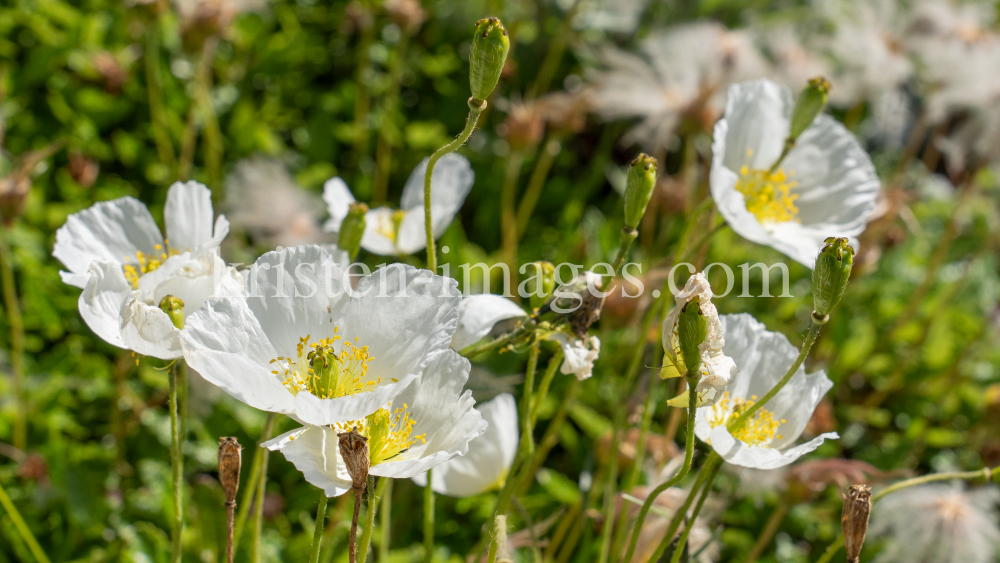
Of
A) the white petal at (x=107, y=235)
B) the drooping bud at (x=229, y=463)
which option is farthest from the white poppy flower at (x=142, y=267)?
the drooping bud at (x=229, y=463)

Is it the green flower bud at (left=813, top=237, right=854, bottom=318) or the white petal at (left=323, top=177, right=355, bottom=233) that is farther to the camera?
the white petal at (left=323, top=177, right=355, bottom=233)

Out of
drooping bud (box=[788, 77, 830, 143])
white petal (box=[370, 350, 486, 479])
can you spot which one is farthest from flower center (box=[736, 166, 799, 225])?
white petal (box=[370, 350, 486, 479])

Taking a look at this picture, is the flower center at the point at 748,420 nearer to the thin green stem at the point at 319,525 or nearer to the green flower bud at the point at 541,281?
the green flower bud at the point at 541,281

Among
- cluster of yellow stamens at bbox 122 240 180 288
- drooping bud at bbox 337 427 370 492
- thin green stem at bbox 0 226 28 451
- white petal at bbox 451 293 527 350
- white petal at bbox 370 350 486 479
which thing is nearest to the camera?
drooping bud at bbox 337 427 370 492

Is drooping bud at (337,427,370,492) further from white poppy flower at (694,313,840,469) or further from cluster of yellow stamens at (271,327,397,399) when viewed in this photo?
white poppy flower at (694,313,840,469)

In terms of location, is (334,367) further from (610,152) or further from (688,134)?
(610,152)

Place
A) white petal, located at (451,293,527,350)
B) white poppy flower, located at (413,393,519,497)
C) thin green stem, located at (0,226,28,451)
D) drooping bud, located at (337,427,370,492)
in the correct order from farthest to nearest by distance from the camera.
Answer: thin green stem, located at (0,226,28,451) → white poppy flower, located at (413,393,519,497) → white petal, located at (451,293,527,350) → drooping bud, located at (337,427,370,492)

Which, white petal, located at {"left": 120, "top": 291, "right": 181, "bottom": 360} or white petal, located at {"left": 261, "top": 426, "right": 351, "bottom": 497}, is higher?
white petal, located at {"left": 120, "top": 291, "right": 181, "bottom": 360}

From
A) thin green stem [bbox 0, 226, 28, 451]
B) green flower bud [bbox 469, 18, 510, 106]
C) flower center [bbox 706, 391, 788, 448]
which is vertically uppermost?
green flower bud [bbox 469, 18, 510, 106]
